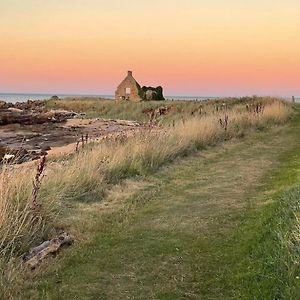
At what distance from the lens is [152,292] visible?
498 centimetres

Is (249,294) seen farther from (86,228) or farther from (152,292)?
(86,228)

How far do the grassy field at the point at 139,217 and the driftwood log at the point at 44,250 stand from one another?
15 cm

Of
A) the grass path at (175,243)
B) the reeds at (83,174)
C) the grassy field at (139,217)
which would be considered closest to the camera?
the grass path at (175,243)

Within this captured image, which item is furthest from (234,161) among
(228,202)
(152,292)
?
(152,292)

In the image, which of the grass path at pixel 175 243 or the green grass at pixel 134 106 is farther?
the green grass at pixel 134 106

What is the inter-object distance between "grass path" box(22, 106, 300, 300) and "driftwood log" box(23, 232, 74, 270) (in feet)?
0.59

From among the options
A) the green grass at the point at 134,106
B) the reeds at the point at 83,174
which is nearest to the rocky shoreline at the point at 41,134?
the green grass at the point at 134,106

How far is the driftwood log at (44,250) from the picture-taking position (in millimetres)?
5715

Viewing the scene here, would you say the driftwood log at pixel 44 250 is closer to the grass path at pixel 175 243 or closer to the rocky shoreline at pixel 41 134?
the grass path at pixel 175 243

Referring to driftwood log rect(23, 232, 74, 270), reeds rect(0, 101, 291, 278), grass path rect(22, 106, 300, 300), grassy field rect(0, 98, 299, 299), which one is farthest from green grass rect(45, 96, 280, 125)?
driftwood log rect(23, 232, 74, 270)

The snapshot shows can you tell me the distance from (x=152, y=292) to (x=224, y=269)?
3.11 feet

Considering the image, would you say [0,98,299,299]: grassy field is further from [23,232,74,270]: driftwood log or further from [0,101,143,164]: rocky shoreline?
[0,101,143,164]: rocky shoreline

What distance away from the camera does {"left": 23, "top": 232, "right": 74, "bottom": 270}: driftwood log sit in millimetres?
5715

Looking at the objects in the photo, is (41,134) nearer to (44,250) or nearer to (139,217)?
(139,217)
